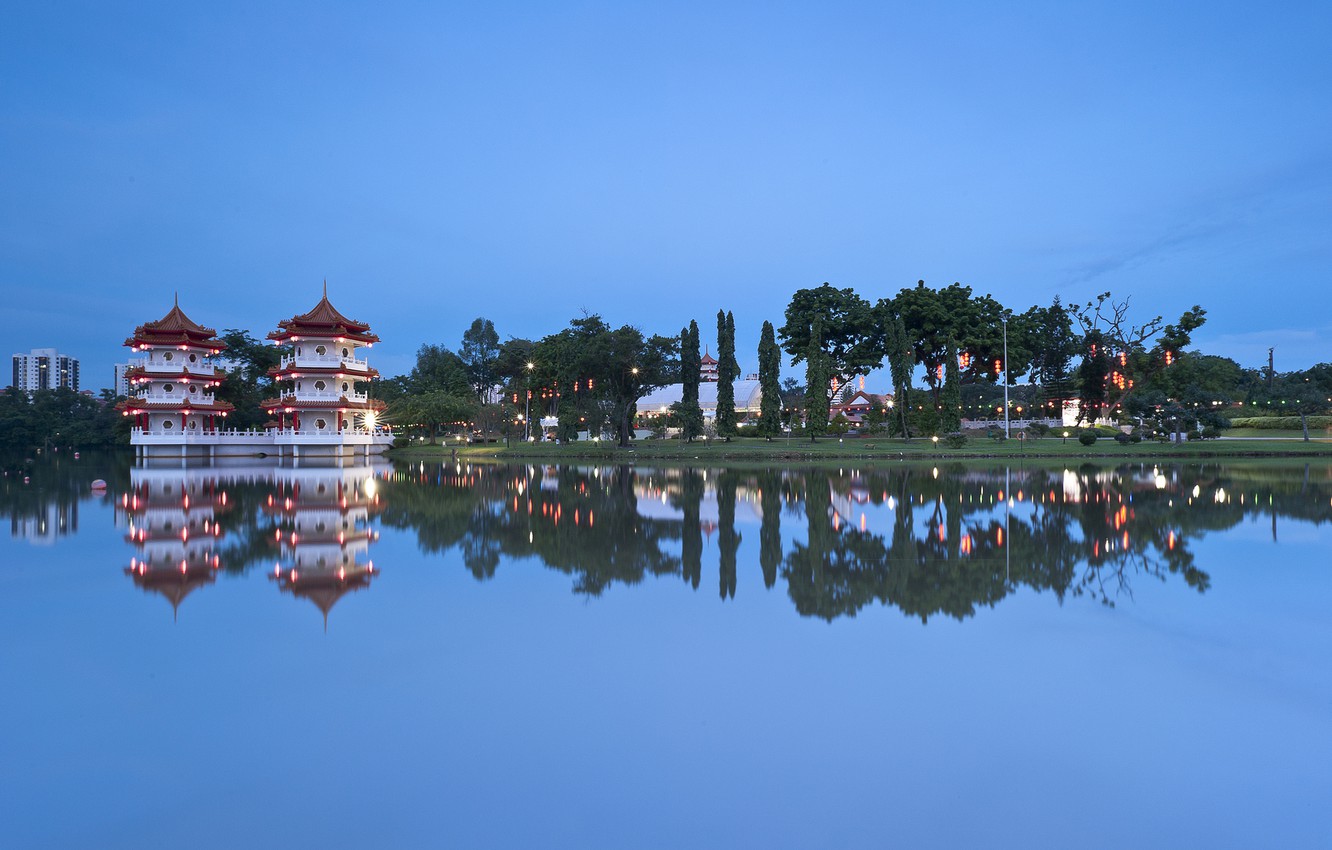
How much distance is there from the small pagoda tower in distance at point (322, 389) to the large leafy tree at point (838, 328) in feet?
98.5

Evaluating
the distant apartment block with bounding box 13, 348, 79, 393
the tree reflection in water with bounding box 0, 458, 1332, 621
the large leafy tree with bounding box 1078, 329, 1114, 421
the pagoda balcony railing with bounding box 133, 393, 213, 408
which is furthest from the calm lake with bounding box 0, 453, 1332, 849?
the distant apartment block with bounding box 13, 348, 79, 393

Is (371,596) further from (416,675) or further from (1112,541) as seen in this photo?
(1112,541)

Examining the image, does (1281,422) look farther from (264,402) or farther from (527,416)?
(264,402)

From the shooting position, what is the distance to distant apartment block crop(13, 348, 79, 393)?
158 m

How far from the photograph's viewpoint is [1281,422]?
5522 cm

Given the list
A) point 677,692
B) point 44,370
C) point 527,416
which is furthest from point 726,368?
point 44,370

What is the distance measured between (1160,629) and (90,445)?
306 feet

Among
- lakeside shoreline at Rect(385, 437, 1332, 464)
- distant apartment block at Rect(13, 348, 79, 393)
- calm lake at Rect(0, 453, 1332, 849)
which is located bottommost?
calm lake at Rect(0, 453, 1332, 849)

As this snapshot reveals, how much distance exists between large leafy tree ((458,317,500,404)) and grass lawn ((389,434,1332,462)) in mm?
40055

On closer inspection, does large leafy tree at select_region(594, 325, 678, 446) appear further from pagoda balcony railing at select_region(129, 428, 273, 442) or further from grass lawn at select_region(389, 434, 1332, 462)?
pagoda balcony railing at select_region(129, 428, 273, 442)

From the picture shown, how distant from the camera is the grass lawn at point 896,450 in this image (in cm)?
3969

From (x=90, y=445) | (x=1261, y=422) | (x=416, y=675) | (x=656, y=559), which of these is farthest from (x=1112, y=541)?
(x=90, y=445)

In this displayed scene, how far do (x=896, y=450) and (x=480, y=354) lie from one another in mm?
60024

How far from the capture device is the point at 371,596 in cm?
980
